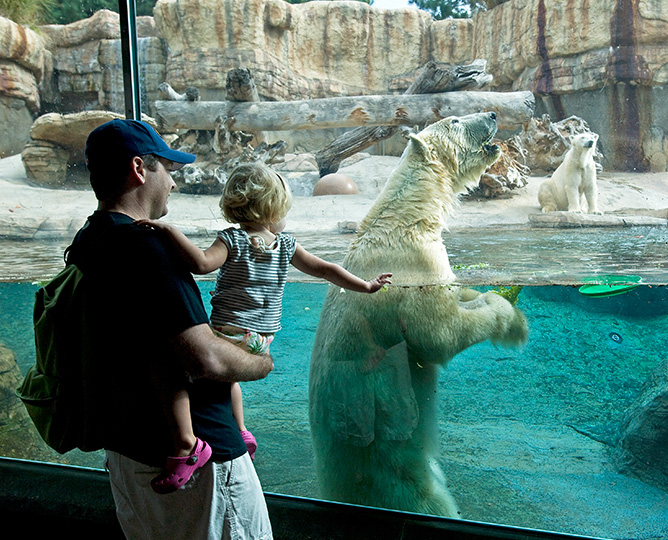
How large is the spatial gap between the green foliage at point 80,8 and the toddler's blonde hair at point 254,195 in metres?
1.86

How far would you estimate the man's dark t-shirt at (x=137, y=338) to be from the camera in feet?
3.71

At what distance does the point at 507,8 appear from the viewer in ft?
8.18

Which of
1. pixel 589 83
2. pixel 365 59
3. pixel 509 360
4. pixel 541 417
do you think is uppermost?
pixel 365 59

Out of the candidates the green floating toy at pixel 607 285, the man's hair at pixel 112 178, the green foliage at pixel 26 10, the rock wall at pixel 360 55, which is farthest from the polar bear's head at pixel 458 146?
the green foliage at pixel 26 10


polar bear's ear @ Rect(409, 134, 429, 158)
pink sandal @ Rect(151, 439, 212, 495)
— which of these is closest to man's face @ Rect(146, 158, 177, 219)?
pink sandal @ Rect(151, 439, 212, 495)

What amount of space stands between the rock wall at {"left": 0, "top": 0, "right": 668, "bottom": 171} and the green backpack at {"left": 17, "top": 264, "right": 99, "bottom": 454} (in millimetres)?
1645

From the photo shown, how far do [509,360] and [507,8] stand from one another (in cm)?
164

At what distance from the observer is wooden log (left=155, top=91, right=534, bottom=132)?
2.51m

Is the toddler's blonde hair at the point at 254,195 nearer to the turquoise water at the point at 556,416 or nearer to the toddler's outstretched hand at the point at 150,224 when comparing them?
the toddler's outstretched hand at the point at 150,224

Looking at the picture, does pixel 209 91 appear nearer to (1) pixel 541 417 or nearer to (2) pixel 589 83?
(2) pixel 589 83

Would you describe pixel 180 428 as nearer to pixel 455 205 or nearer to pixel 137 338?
pixel 137 338

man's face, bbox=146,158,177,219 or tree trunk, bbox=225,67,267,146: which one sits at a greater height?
tree trunk, bbox=225,67,267,146

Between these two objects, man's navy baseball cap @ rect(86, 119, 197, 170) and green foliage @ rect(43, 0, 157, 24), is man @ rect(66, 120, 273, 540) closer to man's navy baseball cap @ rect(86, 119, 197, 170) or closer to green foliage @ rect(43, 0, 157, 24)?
man's navy baseball cap @ rect(86, 119, 197, 170)

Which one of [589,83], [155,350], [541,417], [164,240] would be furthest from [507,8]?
[155,350]
